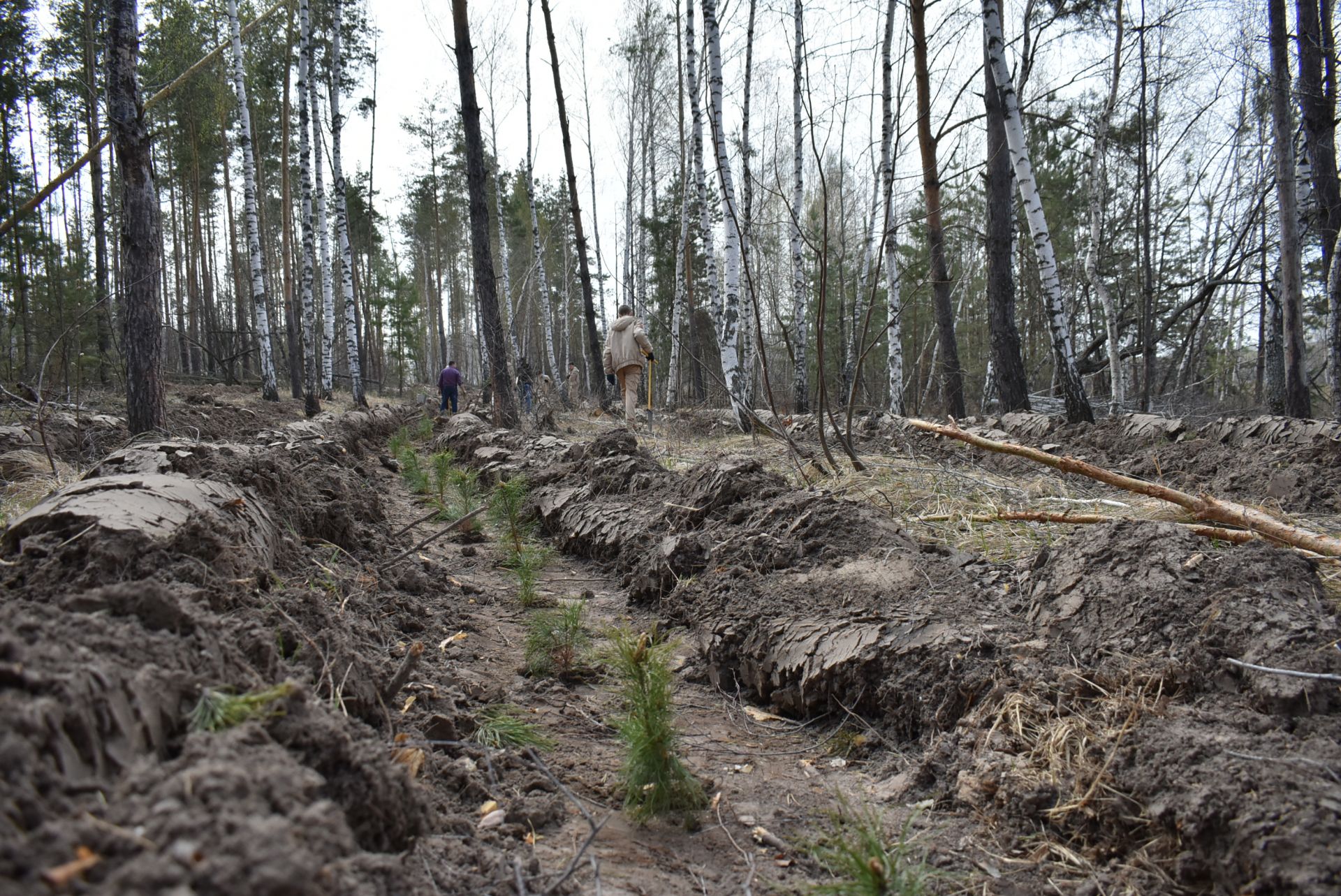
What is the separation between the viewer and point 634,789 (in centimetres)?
209

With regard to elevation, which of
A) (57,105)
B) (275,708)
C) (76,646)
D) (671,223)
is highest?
(57,105)

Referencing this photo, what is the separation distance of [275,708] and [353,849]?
0.35 meters

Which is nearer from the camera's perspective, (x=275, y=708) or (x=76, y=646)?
(x=76, y=646)

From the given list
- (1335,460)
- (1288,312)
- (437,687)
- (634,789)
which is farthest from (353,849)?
(1288,312)

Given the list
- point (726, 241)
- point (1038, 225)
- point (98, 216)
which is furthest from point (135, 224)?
point (98, 216)

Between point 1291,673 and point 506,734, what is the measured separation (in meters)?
2.23

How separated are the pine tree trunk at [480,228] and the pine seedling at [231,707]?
10612mm

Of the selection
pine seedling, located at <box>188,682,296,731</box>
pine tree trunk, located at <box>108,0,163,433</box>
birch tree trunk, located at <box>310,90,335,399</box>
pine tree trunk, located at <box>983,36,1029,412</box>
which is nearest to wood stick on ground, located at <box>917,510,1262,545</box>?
pine seedling, located at <box>188,682,296,731</box>

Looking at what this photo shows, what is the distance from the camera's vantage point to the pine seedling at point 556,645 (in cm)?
312

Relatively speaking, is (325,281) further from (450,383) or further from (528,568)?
(528,568)

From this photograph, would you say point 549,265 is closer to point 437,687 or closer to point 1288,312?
point 1288,312

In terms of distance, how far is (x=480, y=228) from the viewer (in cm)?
1177

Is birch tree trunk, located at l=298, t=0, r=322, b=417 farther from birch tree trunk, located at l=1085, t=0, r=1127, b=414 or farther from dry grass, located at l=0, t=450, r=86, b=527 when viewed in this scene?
birch tree trunk, located at l=1085, t=0, r=1127, b=414

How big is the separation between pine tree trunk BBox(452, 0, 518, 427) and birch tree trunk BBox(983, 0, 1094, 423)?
24.2ft
